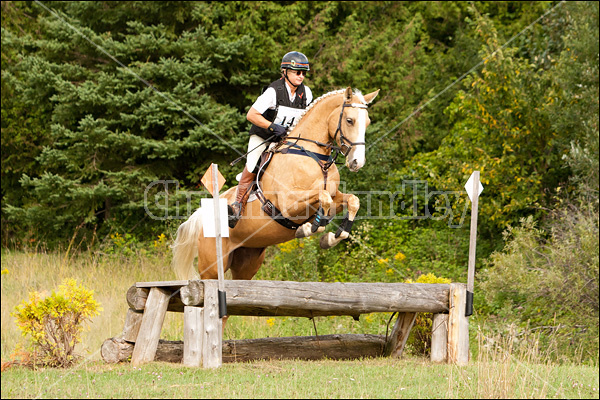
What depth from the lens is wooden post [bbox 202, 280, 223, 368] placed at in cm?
623

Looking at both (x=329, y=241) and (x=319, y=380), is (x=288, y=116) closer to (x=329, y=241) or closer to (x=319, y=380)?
(x=329, y=241)

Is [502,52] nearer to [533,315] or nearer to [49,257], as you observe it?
[533,315]

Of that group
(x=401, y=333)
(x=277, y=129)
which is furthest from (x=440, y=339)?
(x=277, y=129)

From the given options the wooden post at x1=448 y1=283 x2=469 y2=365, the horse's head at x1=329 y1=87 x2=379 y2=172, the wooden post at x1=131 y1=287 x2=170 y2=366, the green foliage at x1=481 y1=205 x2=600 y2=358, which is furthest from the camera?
the green foliage at x1=481 y1=205 x2=600 y2=358

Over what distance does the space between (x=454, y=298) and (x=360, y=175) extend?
673 cm

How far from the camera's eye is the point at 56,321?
6836 mm

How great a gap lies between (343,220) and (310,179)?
0.55 metres

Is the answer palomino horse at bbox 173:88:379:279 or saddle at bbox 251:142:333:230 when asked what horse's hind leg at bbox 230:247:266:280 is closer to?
palomino horse at bbox 173:88:379:279

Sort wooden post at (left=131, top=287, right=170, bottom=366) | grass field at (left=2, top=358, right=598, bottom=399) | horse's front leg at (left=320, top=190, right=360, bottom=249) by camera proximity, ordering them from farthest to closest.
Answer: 1. wooden post at (left=131, top=287, right=170, bottom=366)
2. horse's front leg at (left=320, top=190, right=360, bottom=249)
3. grass field at (left=2, top=358, right=598, bottom=399)

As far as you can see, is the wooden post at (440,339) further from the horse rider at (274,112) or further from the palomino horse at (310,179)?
the horse rider at (274,112)

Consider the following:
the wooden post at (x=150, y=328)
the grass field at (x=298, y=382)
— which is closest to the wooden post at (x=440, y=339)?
the grass field at (x=298, y=382)

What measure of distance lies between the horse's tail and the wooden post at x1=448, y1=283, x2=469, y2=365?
296cm

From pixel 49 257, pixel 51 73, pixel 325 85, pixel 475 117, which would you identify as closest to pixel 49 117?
pixel 51 73

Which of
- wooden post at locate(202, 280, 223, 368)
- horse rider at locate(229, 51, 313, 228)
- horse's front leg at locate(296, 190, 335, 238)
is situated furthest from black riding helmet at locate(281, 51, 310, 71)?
wooden post at locate(202, 280, 223, 368)
